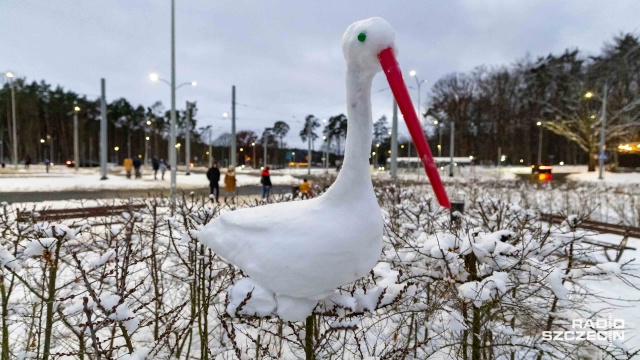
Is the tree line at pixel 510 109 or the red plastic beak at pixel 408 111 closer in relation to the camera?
the red plastic beak at pixel 408 111

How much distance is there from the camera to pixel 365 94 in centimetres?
143

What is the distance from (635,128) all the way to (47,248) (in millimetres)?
31144

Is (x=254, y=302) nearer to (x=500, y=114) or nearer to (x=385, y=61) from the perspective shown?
(x=385, y=61)

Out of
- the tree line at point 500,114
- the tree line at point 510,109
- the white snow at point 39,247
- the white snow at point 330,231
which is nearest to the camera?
the white snow at point 330,231

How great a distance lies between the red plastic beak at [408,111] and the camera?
1.33 metres

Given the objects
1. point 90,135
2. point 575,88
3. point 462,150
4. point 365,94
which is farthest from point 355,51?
point 90,135

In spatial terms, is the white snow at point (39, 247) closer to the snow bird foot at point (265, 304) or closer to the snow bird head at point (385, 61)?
the snow bird foot at point (265, 304)

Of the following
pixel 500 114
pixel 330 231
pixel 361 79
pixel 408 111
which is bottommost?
pixel 330 231

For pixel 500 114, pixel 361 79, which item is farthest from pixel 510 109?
pixel 361 79

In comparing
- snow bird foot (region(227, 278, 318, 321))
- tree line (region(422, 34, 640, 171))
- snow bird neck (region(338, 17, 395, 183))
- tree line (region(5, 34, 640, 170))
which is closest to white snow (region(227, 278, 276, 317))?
snow bird foot (region(227, 278, 318, 321))

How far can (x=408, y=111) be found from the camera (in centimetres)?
134

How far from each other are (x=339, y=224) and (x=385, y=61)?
2.04 feet

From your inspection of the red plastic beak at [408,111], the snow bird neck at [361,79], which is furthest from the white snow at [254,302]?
the red plastic beak at [408,111]

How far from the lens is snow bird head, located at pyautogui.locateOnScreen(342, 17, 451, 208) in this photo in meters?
1.31
